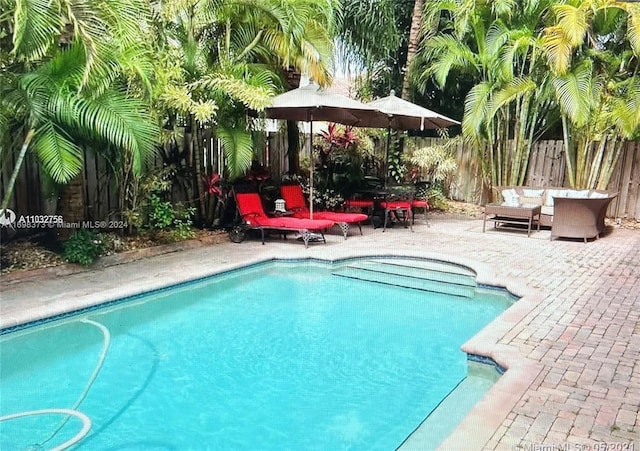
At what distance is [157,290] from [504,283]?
4.36 m

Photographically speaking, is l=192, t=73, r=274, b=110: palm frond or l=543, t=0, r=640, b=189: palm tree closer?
l=192, t=73, r=274, b=110: palm frond

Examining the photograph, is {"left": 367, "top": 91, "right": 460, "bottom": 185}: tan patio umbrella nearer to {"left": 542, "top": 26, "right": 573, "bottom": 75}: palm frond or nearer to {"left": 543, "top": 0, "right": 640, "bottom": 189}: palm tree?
{"left": 542, "top": 26, "right": 573, "bottom": 75}: palm frond

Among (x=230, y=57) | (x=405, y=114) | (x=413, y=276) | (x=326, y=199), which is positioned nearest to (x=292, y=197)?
(x=326, y=199)

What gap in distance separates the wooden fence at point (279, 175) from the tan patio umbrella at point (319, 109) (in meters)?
1.59

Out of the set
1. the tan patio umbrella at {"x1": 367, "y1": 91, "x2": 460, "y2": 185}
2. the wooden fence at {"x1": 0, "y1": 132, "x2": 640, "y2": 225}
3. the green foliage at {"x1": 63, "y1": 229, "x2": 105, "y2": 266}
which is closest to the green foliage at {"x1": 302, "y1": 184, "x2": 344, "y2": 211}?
the wooden fence at {"x1": 0, "y1": 132, "x2": 640, "y2": 225}

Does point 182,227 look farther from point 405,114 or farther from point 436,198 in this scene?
point 436,198

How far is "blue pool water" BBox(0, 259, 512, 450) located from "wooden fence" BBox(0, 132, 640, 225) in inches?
103

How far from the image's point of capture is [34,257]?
6816 mm

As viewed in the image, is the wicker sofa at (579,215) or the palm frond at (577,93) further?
the palm frond at (577,93)

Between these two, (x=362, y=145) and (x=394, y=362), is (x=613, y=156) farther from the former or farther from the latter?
(x=394, y=362)

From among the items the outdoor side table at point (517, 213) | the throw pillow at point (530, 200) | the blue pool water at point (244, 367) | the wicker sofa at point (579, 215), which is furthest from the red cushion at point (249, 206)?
the throw pillow at point (530, 200)

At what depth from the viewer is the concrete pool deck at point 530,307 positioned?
3.12 meters

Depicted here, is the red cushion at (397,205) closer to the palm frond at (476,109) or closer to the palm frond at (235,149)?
the palm frond at (476,109)

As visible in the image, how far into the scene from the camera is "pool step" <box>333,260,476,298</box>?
7044 millimetres
